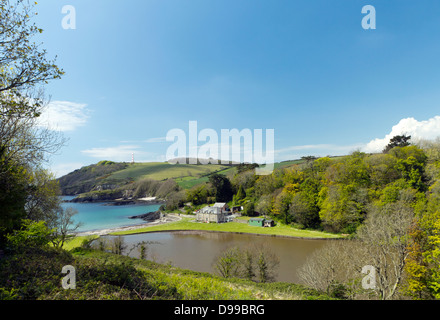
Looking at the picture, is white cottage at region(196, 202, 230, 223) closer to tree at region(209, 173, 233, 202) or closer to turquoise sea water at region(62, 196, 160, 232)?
tree at region(209, 173, 233, 202)

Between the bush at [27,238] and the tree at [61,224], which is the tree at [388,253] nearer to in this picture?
the bush at [27,238]

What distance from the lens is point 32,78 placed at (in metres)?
6.07

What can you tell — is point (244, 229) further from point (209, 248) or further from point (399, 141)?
point (399, 141)

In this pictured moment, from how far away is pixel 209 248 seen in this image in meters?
27.3

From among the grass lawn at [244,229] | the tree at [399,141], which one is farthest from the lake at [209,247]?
the tree at [399,141]

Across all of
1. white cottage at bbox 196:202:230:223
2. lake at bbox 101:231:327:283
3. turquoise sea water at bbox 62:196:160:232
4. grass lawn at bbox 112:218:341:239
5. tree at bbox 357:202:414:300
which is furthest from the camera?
turquoise sea water at bbox 62:196:160:232

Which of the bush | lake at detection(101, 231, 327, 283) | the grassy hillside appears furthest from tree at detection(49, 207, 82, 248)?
the grassy hillside

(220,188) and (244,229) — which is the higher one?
(220,188)

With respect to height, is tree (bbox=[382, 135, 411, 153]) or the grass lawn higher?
tree (bbox=[382, 135, 411, 153])

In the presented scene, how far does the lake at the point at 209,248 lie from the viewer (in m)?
20.1

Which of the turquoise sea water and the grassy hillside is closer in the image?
the turquoise sea water

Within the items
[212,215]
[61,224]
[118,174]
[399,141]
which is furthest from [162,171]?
[399,141]

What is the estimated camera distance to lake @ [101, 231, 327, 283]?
65.9ft
